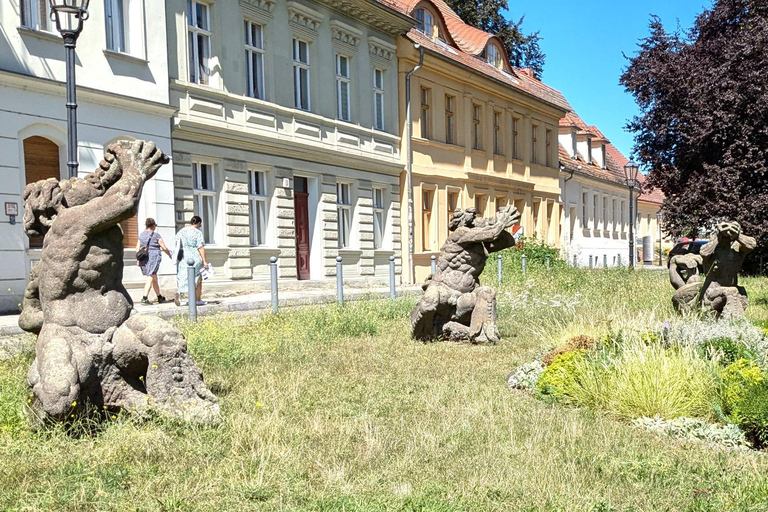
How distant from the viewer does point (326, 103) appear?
71.9 feet

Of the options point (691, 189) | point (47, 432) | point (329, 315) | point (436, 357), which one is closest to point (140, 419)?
point (47, 432)

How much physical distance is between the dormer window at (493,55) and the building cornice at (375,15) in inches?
311

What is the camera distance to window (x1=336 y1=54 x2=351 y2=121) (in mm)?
22625

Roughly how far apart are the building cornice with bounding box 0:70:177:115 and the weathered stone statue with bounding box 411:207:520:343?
28.0ft

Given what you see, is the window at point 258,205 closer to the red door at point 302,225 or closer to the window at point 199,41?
the red door at point 302,225

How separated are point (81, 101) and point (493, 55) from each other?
21407 mm

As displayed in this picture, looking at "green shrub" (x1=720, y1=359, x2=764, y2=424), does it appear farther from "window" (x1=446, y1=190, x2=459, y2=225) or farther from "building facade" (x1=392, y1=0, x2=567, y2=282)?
"window" (x1=446, y1=190, x2=459, y2=225)

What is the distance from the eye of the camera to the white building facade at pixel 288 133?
17.7m

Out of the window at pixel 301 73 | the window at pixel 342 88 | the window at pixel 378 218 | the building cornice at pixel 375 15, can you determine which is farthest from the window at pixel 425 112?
the window at pixel 301 73

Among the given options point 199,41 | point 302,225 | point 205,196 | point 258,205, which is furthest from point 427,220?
point 199,41

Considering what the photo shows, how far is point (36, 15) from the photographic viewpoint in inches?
548

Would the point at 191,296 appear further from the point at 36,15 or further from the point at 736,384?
the point at 736,384

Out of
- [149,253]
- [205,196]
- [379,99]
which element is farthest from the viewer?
[379,99]

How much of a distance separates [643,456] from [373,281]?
63.5 feet
